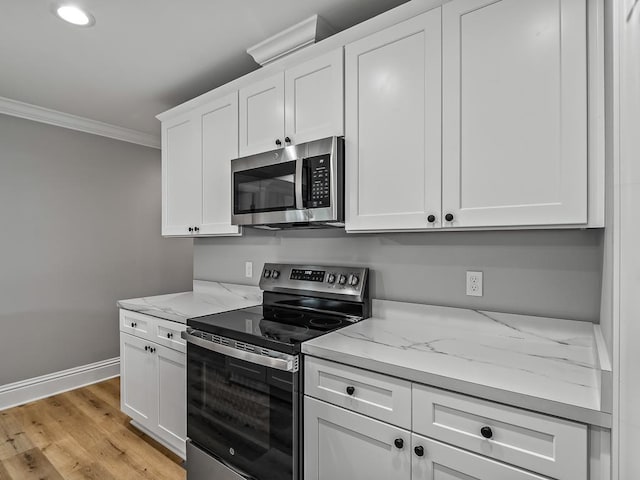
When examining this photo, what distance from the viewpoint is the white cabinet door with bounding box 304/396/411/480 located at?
1.21 meters

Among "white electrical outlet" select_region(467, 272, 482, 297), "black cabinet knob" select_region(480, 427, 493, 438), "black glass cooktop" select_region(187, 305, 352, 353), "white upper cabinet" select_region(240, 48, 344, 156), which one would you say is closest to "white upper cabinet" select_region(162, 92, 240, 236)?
"white upper cabinet" select_region(240, 48, 344, 156)

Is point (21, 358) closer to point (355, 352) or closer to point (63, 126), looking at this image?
point (63, 126)

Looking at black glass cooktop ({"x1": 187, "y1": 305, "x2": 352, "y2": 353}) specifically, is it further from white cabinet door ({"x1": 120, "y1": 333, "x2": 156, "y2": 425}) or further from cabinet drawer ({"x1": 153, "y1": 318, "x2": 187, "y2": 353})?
white cabinet door ({"x1": 120, "y1": 333, "x2": 156, "y2": 425})

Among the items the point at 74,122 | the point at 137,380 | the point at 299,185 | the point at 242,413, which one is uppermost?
the point at 74,122

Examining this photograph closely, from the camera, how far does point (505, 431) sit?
101 centimetres

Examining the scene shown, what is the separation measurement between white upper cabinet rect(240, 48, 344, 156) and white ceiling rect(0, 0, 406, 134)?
0.81ft

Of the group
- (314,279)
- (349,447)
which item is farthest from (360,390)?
(314,279)

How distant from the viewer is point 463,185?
55.1 inches

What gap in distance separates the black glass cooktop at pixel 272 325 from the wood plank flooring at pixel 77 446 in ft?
3.23

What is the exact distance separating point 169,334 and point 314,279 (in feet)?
3.02

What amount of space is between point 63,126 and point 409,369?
364 cm

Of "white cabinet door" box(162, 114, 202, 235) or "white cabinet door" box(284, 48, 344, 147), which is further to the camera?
"white cabinet door" box(162, 114, 202, 235)

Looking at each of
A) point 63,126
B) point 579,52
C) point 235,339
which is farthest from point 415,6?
point 63,126

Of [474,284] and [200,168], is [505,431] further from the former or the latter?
[200,168]
